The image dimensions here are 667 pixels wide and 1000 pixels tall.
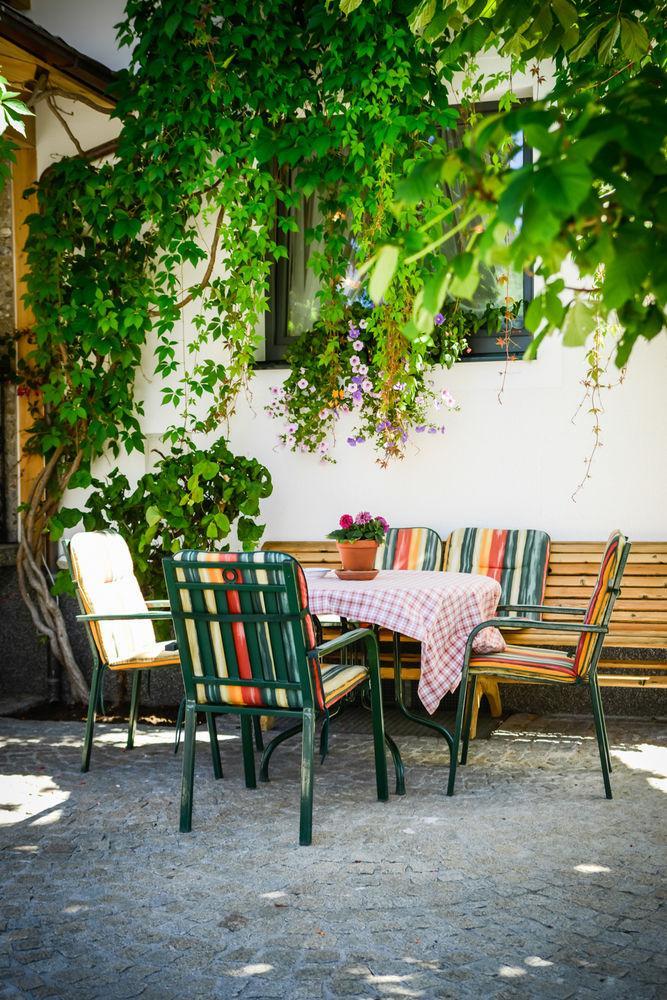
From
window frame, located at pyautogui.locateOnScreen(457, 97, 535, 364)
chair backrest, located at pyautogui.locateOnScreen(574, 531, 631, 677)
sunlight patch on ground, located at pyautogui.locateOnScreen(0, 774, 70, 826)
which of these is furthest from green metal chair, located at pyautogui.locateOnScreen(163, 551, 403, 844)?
window frame, located at pyautogui.locateOnScreen(457, 97, 535, 364)

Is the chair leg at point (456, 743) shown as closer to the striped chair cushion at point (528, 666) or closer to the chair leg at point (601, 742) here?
the striped chair cushion at point (528, 666)

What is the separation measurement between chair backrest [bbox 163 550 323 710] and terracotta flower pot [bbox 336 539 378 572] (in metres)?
1.14

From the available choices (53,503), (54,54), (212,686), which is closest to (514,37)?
(212,686)

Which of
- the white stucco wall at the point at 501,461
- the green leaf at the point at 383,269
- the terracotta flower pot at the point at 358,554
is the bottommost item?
the terracotta flower pot at the point at 358,554

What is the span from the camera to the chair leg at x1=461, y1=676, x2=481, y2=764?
4586 mm

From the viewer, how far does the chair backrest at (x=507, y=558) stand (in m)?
5.79

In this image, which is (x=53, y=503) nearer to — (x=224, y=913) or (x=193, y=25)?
(x=193, y=25)

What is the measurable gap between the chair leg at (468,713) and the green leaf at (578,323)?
3.26 meters

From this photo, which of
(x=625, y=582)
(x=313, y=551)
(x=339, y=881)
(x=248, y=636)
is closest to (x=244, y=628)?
(x=248, y=636)

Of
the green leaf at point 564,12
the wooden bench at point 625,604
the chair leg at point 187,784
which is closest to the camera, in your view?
the green leaf at point 564,12

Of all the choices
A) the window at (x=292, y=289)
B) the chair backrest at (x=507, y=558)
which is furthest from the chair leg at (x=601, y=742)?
the window at (x=292, y=289)

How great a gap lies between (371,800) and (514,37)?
9.37ft

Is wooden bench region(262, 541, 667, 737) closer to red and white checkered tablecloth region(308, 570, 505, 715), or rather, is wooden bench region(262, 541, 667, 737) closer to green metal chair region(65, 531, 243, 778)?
red and white checkered tablecloth region(308, 570, 505, 715)

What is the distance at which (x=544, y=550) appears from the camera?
5.84 metres
